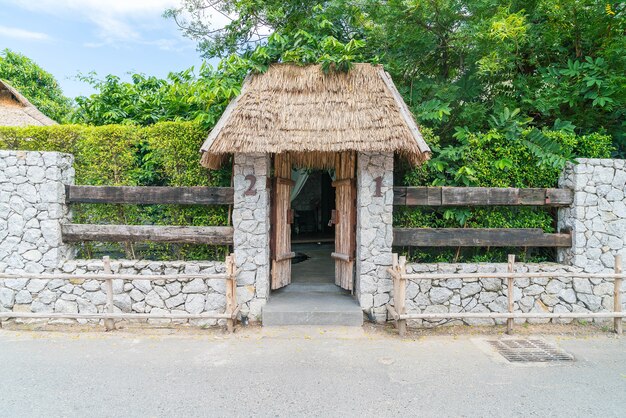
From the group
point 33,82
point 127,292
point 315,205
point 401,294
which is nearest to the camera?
point 401,294

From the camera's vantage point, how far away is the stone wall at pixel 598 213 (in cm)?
597

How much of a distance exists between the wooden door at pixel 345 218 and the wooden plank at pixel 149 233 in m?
1.92

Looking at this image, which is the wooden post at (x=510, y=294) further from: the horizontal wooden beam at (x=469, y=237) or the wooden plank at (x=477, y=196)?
the wooden plank at (x=477, y=196)

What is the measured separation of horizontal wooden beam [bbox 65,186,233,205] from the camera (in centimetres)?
607

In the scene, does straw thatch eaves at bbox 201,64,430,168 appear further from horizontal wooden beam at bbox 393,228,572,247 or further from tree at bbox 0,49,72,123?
tree at bbox 0,49,72,123

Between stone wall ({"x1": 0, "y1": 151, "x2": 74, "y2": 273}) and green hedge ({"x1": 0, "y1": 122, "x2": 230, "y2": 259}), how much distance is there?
469mm

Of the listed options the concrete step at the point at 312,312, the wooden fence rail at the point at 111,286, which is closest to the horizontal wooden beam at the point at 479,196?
the concrete step at the point at 312,312

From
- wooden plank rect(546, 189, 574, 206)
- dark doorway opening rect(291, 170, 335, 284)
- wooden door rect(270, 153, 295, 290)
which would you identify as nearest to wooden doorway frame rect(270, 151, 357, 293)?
wooden door rect(270, 153, 295, 290)

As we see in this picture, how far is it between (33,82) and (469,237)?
20.7 meters

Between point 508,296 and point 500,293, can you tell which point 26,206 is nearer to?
point 508,296

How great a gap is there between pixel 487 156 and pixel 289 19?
508 cm

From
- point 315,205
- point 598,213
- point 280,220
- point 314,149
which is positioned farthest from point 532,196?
point 315,205

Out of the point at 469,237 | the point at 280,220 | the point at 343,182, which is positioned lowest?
the point at 469,237

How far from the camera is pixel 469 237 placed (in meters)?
6.07
